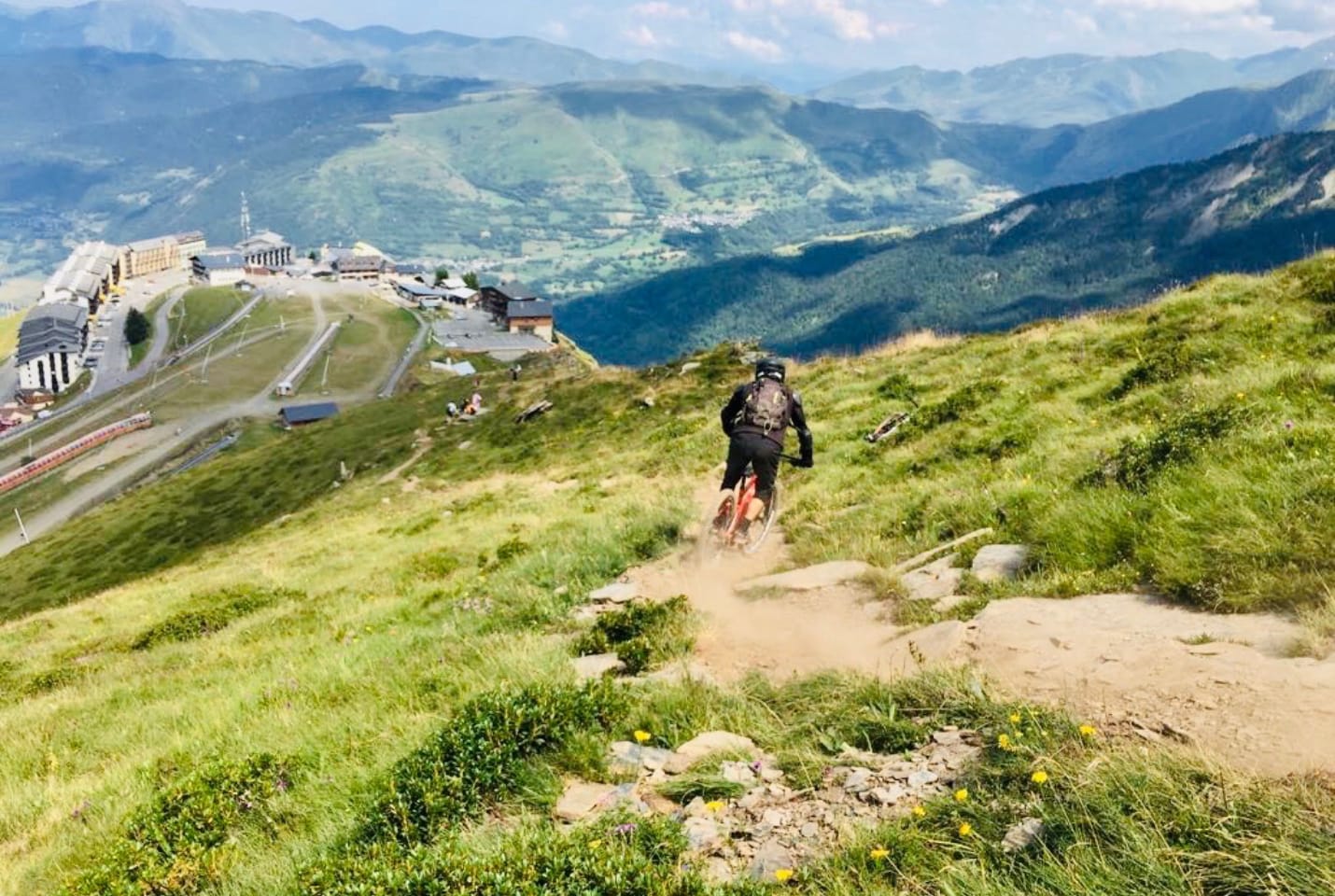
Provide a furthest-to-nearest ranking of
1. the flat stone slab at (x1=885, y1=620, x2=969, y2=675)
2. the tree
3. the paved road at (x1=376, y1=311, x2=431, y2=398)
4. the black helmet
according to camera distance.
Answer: the tree < the paved road at (x1=376, y1=311, x2=431, y2=398) < the black helmet < the flat stone slab at (x1=885, y1=620, x2=969, y2=675)

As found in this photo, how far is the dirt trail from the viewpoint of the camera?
606cm

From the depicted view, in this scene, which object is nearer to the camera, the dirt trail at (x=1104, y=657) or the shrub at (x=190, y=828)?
the dirt trail at (x=1104, y=657)

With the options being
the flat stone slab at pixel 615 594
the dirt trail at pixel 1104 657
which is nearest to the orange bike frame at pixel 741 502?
the flat stone slab at pixel 615 594

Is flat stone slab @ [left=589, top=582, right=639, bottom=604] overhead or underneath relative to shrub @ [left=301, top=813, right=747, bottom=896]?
underneath

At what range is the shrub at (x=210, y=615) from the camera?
19906mm

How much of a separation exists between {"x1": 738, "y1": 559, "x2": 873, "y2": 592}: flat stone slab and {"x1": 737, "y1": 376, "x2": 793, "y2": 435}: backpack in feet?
9.81

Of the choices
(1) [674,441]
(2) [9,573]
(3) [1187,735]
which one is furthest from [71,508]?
(3) [1187,735]

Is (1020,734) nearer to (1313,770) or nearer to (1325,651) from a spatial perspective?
(1313,770)

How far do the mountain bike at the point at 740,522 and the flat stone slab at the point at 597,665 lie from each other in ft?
15.2

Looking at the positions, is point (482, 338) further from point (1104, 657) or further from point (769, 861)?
point (769, 861)

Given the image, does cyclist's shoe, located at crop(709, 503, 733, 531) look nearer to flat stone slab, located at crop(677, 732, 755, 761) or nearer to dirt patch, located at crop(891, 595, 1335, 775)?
dirt patch, located at crop(891, 595, 1335, 775)

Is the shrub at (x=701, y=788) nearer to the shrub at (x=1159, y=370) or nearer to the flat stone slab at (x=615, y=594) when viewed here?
the flat stone slab at (x=615, y=594)

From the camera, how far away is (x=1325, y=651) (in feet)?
22.6

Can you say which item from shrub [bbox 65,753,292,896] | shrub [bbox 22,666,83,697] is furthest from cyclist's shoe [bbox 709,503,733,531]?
shrub [bbox 22,666,83,697]
